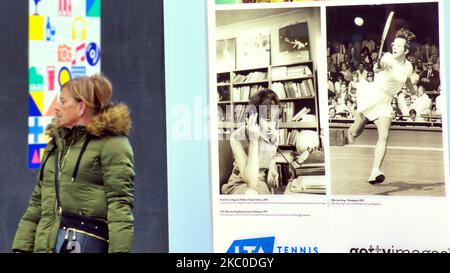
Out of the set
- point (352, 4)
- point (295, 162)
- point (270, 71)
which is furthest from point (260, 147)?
point (352, 4)

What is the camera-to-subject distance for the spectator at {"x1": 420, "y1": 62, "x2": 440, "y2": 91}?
13.9 feet

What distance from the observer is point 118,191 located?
3189 mm

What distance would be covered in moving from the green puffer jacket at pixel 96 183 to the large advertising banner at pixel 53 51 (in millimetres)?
1221

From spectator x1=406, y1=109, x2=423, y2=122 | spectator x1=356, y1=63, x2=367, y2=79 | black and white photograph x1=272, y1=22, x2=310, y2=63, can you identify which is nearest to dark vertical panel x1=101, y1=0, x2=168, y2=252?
black and white photograph x1=272, y1=22, x2=310, y2=63

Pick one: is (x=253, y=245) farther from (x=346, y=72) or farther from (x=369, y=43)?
(x=369, y=43)

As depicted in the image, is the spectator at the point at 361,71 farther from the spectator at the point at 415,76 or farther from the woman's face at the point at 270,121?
the woman's face at the point at 270,121

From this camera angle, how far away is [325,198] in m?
4.33

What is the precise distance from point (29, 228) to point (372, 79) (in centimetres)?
272

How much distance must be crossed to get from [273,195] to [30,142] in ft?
6.60

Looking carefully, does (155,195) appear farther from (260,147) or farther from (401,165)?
(401,165)

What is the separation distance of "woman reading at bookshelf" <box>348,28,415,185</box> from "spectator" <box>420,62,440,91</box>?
10 centimetres

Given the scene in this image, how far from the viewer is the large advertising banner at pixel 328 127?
4.25 m

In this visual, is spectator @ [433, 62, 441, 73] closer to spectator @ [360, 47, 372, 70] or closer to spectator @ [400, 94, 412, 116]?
spectator @ [400, 94, 412, 116]

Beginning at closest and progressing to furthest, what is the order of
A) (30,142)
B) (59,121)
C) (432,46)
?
(59,121), (432,46), (30,142)
